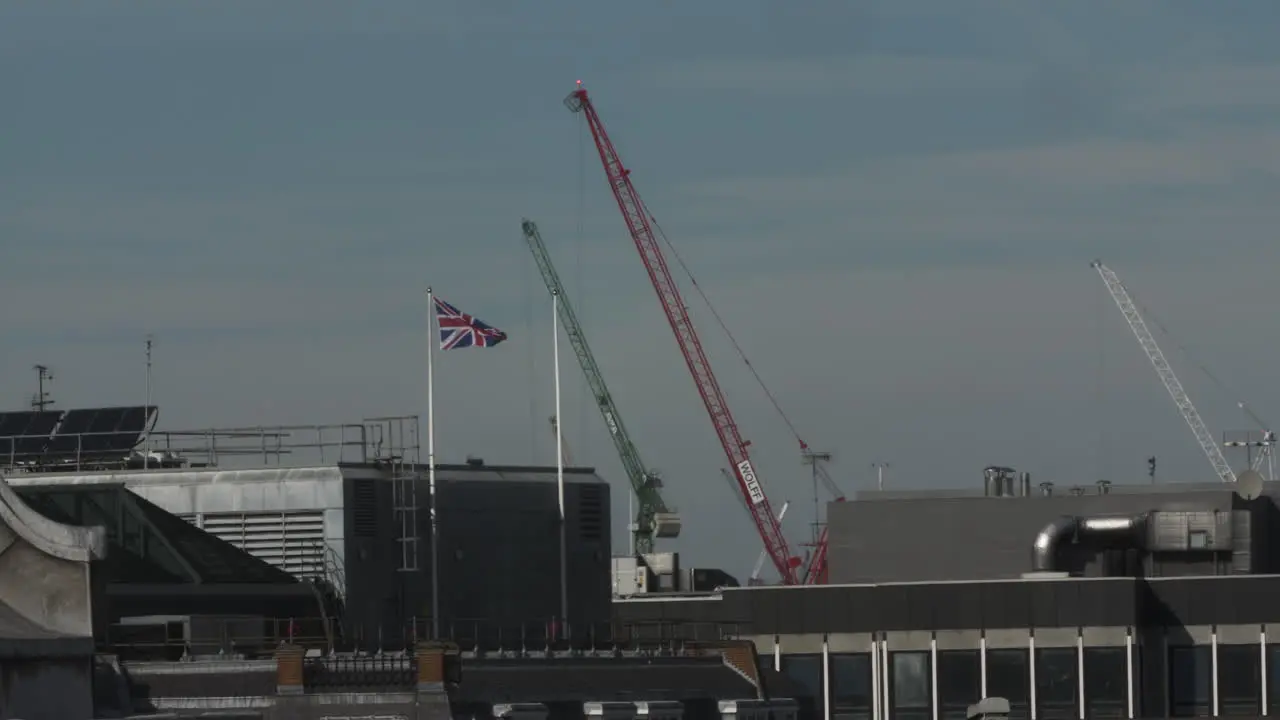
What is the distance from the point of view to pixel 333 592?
89562 mm

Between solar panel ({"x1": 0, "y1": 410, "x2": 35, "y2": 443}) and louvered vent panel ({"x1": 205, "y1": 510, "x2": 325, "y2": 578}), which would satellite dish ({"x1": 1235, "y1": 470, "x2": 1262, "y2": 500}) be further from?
solar panel ({"x1": 0, "y1": 410, "x2": 35, "y2": 443})

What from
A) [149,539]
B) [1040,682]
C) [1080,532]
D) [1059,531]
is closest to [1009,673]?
[1040,682]

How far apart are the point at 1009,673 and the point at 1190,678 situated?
6588 millimetres

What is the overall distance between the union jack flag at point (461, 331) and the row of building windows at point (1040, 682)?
16.3 metres

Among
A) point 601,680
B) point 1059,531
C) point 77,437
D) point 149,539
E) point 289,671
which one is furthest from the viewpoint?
point 1059,531

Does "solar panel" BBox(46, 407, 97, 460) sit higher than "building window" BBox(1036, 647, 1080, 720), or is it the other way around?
"solar panel" BBox(46, 407, 97, 460)

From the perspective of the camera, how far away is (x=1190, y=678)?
321 ft

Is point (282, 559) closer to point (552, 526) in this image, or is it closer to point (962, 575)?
point (552, 526)

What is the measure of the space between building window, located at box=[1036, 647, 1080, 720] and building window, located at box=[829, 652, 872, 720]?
6.02 metres

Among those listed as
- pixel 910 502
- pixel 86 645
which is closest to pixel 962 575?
pixel 910 502

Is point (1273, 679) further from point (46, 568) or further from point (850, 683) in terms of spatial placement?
point (46, 568)

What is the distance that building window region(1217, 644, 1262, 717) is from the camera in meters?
96.7

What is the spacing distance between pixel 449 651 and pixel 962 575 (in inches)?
1688

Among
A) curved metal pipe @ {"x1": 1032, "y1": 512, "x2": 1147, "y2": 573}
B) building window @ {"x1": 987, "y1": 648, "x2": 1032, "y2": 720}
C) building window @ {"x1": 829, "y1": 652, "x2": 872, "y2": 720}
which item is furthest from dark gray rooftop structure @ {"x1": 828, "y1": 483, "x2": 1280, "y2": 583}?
building window @ {"x1": 829, "y1": 652, "x2": 872, "y2": 720}
